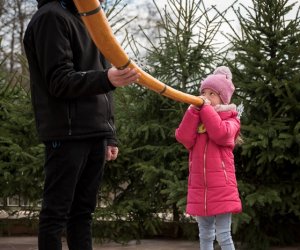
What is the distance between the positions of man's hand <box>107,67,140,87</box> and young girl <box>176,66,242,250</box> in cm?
115

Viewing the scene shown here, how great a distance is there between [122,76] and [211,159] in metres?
1.40

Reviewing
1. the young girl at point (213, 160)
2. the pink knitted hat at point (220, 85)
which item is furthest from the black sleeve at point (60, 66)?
the pink knitted hat at point (220, 85)

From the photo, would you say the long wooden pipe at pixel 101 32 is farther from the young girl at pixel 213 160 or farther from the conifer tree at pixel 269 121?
the conifer tree at pixel 269 121

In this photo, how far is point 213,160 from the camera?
3426 millimetres

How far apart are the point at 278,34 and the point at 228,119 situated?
1708mm

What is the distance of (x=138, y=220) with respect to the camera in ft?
18.1

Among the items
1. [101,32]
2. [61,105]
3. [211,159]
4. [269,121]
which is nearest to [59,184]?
[61,105]

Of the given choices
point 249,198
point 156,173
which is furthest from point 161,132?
point 249,198

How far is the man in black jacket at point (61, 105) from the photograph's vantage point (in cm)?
244

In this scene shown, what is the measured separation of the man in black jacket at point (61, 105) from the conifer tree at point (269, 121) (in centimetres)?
224

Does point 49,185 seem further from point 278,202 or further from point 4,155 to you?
point 4,155

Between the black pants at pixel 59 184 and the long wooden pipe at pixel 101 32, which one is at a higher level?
the long wooden pipe at pixel 101 32

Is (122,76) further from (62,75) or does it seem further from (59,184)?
(59,184)

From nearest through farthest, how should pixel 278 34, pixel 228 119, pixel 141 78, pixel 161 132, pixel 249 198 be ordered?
pixel 141 78 < pixel 228 119 < pixel 249 198 < pixel 278 34 < pixel 161 132
